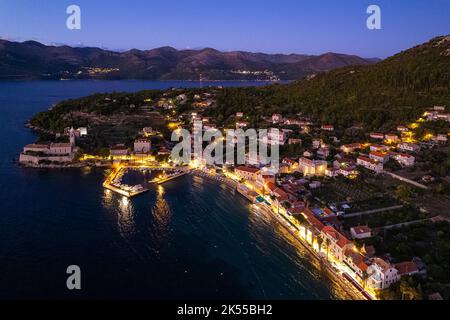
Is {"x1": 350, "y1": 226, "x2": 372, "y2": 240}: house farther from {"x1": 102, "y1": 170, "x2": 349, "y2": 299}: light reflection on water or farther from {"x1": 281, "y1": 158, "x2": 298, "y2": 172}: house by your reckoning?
{"x1": 281, "y1": 158, "x2": 298, "y2": 172}: house

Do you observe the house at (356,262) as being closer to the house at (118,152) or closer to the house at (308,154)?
the house at (308,154)

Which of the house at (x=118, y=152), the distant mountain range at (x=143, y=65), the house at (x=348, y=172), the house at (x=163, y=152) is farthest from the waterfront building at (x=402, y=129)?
the distant mountain range at (x=143, y=65)

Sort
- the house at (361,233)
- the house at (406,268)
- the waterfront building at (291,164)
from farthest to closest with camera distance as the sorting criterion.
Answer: the waterfront building at (291,164)
the house at (361,233)
the house at (406,268)

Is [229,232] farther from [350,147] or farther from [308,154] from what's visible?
[350,147]

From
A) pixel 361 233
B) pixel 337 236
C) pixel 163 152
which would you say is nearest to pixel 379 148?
pixel 361 233

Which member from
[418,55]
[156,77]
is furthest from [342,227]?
[156,77]
